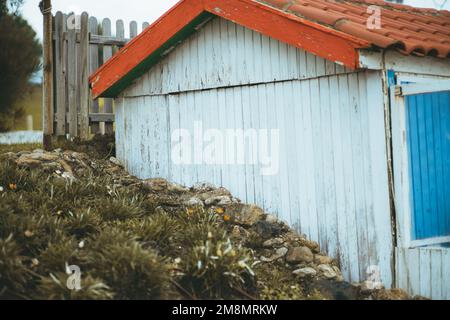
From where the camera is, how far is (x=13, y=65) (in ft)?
49.8

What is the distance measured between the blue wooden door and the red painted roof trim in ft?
3.10

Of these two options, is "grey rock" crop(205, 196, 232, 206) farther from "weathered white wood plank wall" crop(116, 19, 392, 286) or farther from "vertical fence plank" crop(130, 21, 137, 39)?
"vertical fence plank" crop(130, 21, 137, 39)

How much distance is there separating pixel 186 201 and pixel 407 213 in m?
2.61

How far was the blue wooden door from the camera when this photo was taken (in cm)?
602

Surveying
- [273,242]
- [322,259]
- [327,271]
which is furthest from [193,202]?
[327,271]

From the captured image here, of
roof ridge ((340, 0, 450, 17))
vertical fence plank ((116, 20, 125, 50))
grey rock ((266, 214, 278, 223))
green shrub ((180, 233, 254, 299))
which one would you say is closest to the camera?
green shrub ((180, 233, 254, 299))

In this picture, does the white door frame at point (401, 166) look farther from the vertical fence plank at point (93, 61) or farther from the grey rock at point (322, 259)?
the vertical fence plank at point (93, 61)

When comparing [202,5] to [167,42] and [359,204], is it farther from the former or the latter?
[359,204]

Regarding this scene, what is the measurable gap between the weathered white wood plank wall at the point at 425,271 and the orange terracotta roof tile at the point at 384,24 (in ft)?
6.52

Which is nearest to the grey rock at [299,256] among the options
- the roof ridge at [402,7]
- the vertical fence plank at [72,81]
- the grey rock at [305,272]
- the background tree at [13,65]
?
the grey rock at [305,272]

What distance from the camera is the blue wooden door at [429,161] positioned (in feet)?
19.7

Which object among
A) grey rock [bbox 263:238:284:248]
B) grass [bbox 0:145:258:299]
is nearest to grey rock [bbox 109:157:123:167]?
grass [bbox 0:145:258:299]

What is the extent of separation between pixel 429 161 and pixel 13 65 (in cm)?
1209

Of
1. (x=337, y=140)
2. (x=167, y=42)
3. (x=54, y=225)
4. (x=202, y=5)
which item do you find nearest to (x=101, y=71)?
(x=167, y=42)
